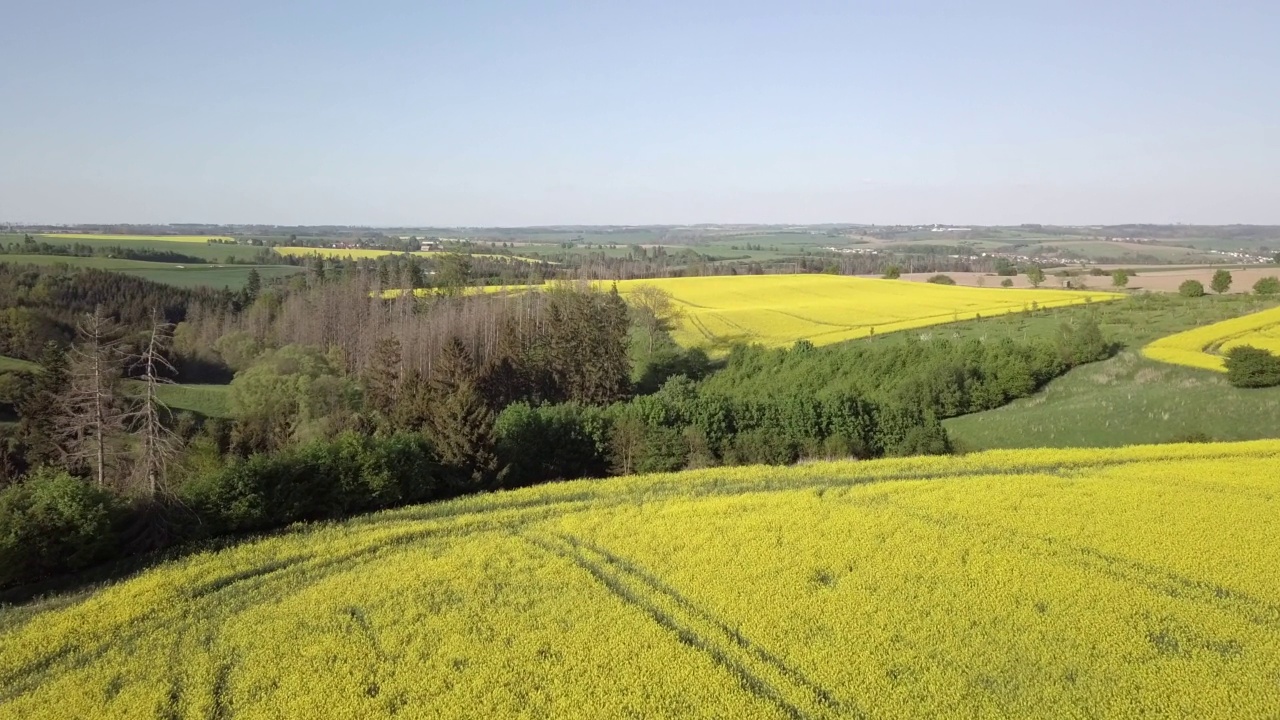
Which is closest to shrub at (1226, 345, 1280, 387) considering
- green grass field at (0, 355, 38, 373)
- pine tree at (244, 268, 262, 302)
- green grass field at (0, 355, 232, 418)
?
green grass field at (0, 355, 232, 418)

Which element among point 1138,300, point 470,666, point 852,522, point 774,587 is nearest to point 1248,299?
point 1138,300

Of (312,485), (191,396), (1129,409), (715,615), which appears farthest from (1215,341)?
(191,396)

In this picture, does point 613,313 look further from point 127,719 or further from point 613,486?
point 127,719

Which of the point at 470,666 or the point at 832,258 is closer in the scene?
the point at 470,666

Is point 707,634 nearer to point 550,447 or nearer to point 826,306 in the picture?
point 550,447

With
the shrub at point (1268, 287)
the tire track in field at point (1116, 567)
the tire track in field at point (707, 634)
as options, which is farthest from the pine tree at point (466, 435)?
the shrub at point (1268, 287)

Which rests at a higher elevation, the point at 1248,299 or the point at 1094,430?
the point at 1248,299

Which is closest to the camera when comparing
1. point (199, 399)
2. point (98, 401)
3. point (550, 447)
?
point (98, 401)
